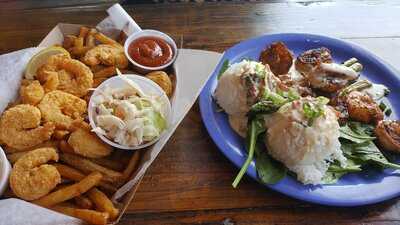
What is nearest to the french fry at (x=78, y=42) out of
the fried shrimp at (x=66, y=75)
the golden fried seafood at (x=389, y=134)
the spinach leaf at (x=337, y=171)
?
the fried shrimp at (x=66, y=75)

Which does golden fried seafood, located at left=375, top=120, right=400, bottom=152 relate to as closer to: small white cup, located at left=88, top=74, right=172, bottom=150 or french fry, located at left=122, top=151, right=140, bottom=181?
small white cup, located at left=88, top=74, right=172, bottom=150

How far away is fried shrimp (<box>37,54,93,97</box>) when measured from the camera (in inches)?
65.4

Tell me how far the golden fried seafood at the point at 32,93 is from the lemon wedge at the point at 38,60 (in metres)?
0.12

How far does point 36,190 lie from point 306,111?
1.06 meters

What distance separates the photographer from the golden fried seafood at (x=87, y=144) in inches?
56.9

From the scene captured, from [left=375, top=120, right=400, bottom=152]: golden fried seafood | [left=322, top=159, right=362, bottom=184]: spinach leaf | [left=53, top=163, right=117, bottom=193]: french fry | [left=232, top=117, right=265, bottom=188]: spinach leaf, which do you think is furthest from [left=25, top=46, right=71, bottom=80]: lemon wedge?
[left=375, top=120, right=400, bottom=152]: golden fried seafood

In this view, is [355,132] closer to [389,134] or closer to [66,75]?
[389,134]

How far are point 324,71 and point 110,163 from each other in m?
1.08

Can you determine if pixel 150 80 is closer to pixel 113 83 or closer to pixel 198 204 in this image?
pixel 113 83

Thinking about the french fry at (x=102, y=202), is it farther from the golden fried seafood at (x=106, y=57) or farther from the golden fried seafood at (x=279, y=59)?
the golden fried seafood at (x=279, y=59)

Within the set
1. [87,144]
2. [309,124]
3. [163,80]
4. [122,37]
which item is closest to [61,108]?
[87,144]

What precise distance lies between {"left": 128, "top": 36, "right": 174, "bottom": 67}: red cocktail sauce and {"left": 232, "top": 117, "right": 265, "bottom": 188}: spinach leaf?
0.54 m

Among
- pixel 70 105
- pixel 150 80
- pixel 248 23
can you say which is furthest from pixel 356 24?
pixel 70 105

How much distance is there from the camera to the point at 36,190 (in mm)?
1351
